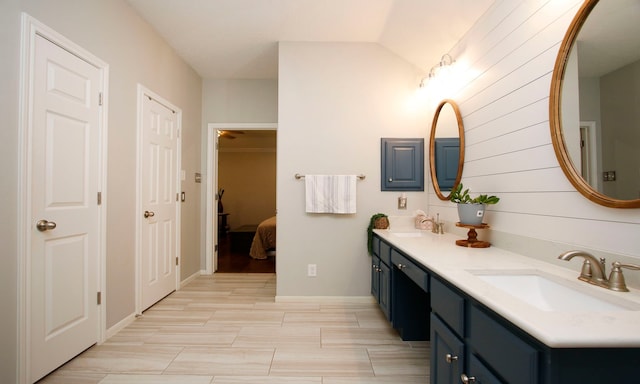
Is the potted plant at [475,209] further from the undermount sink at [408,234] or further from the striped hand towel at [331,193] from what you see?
the striped hand towel at [331,193]

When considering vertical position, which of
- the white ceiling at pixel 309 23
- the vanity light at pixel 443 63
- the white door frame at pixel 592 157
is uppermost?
the white ceiling at pixel 309 23

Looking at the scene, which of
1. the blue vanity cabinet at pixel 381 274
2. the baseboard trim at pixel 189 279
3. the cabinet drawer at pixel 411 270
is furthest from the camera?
the baseboard trim at pixel 189 279

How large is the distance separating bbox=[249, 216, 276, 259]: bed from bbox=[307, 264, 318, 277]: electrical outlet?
1.98m

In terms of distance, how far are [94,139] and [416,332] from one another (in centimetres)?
270

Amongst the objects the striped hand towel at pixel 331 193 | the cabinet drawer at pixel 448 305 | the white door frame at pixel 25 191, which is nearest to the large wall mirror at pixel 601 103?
the cabinet drawer at pixel 448 305

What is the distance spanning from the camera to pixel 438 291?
125 centimetres

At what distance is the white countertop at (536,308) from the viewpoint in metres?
0.65

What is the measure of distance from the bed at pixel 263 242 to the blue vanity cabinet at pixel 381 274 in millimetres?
2419

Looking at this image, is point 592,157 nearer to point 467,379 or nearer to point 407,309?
point 467,379

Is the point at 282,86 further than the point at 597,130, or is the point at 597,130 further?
the point at 282,86

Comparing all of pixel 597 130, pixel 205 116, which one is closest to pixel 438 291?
pixel 597 130

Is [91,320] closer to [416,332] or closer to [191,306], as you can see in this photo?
[191,306]

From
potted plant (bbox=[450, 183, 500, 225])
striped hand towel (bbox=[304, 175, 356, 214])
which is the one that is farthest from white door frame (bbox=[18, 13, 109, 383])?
potted plant (bbox=[450, 183, 500, 225])

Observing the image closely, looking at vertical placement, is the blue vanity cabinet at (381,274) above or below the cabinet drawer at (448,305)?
below
